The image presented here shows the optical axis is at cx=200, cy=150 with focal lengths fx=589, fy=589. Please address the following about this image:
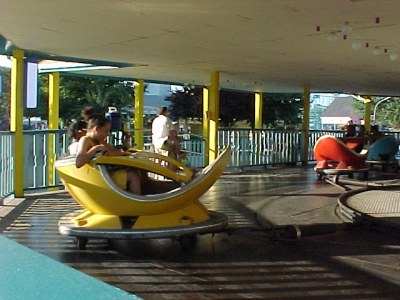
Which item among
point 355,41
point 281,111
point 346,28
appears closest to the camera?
point 346,28

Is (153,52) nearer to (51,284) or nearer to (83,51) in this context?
(83,51)

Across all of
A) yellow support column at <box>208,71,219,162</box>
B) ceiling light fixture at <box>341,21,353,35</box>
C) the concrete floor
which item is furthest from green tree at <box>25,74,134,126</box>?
ceiling light fixture at <box>341,21,353,35</box>

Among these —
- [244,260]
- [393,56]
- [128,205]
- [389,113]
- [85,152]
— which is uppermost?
[393,56]

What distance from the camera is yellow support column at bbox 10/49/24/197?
9422 millimetres

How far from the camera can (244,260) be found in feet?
17.3

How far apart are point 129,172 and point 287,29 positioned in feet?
10.7

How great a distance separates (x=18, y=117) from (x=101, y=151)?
4.25 m

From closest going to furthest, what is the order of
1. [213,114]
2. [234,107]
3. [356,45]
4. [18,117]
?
[356,45]
[18,117]
[213,114]
[234,107]

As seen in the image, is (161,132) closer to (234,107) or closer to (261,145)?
(261,145)

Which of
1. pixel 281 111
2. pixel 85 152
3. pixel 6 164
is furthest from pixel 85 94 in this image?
pixel 85 152

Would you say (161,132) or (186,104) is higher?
(186,104)

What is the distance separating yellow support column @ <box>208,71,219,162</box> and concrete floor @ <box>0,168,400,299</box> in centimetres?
584

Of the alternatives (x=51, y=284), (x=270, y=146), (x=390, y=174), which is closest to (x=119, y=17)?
(x=51, y=284)

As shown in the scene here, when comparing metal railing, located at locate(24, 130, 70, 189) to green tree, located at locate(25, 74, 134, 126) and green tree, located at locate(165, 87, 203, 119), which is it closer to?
green tree, located at locate(25, 74, 134, 126)
